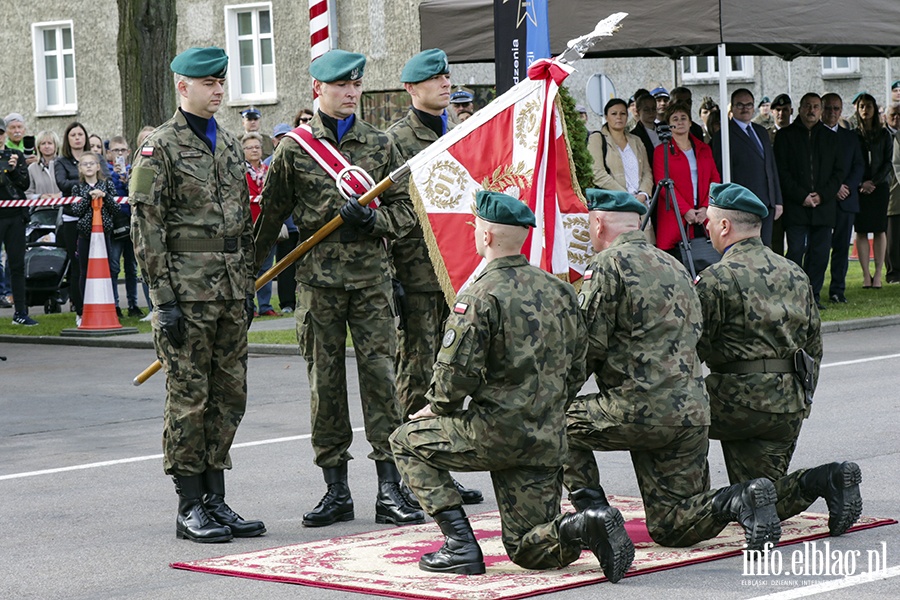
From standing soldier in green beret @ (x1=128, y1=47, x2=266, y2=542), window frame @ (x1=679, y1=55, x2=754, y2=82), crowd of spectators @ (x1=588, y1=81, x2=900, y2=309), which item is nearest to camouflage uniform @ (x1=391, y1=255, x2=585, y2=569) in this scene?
standing soldier in green beret @ (x1=128, y1=47, x2=266, y2=542)

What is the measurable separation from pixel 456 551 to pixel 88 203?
443 inches

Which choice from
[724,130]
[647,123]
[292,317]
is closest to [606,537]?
[724,130]

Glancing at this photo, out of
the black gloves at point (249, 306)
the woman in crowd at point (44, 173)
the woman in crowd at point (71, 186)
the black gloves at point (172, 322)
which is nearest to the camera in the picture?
the black gloves at point (172, 322)

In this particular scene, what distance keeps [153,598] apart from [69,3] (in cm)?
3305

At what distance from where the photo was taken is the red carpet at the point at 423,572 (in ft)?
20.5

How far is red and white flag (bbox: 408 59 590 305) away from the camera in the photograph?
7867mm

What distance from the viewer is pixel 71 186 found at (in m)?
17.4

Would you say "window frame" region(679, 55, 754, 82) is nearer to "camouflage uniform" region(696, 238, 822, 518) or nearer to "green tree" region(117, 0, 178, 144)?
"green tree" region(117, 0, 178, 144)

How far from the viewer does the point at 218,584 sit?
6.57 m

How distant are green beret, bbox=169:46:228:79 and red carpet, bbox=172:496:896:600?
237 cm

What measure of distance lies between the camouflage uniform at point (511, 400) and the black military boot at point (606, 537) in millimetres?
185

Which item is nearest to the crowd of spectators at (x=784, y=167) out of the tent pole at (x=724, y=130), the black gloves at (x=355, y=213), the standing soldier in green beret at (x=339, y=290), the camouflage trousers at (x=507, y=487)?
the tent pole at (x=724, y=130)

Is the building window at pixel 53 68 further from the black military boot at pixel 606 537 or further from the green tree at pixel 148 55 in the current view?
the black military boot at pixel 606 537

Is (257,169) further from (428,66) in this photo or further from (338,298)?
(338,298)
